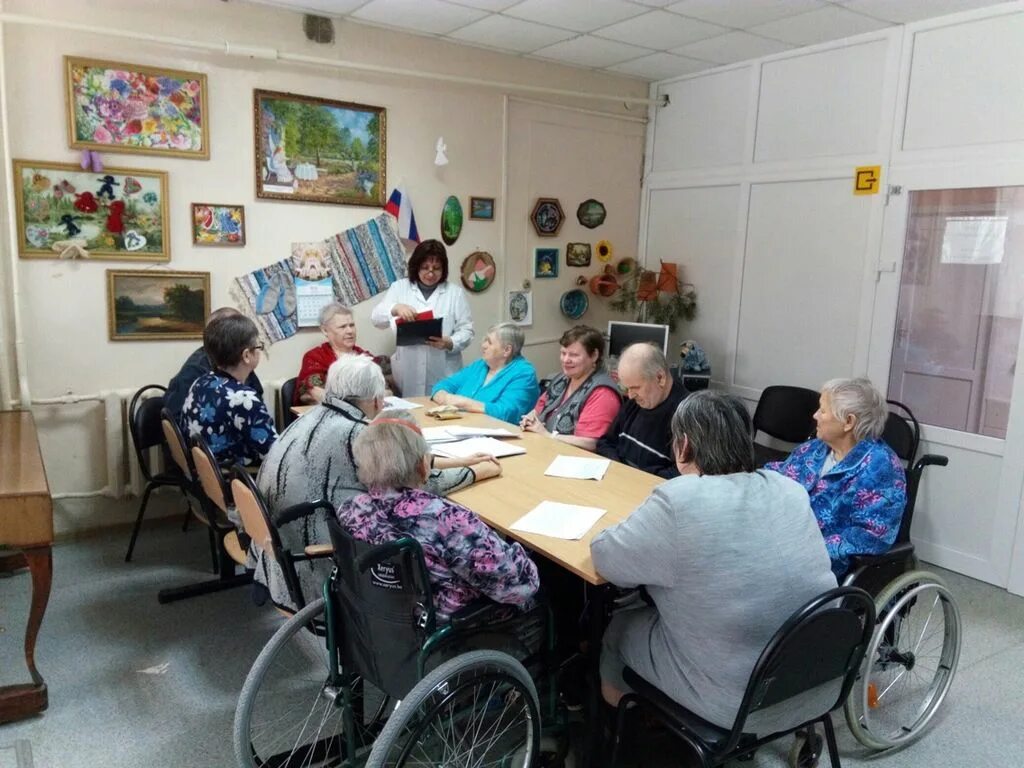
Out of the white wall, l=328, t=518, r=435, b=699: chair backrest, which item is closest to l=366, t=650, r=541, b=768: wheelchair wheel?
l=328, t=518, r=435, b=699: chair backrest

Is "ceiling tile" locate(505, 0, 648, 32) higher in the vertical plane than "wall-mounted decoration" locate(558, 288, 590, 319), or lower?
higher

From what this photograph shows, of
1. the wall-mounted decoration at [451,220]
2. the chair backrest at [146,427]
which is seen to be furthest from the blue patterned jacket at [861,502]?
the wall-mounted decoration at [451,220]

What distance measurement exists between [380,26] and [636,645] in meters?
3.64

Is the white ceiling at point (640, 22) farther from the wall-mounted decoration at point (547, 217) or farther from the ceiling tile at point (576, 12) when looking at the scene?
the wall-mounted decoration at point (547, 217)

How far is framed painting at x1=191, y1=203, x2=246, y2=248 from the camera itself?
12.8 feet

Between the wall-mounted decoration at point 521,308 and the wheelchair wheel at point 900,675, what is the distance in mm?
2962

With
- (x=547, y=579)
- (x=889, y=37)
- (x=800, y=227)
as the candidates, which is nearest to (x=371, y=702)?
(x=547, y=579)

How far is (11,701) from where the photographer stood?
2.37m

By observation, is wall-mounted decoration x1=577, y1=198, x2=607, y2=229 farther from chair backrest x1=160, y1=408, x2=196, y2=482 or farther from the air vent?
chair backrest x1=160, y1=408, x2=196, y2=482

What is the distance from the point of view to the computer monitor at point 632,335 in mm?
4742

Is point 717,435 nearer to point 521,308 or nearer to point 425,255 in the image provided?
point 425,255

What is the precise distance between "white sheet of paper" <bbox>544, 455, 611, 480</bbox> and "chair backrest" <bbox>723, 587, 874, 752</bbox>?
102cm

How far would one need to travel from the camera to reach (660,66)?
488 centimetres

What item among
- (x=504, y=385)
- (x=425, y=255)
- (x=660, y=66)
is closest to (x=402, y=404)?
(x=504, y=385)
